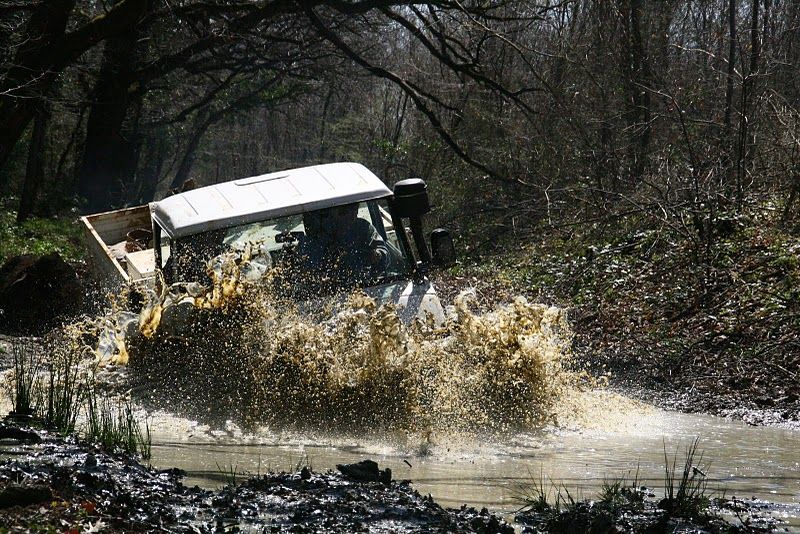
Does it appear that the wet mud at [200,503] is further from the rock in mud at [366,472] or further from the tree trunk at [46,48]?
the tree trunk at [46,48]

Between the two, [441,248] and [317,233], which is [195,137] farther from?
[441,248]

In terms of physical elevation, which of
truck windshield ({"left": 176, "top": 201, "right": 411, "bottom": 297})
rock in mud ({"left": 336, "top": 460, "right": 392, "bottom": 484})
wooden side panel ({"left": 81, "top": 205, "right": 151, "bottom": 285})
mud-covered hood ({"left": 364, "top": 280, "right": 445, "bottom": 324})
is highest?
wooden side panel ({"left": 81, "top": 205, "right": 151, "bottom": 285})

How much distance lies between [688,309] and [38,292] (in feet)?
28.9

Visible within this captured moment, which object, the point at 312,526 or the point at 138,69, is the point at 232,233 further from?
the point at 138,69

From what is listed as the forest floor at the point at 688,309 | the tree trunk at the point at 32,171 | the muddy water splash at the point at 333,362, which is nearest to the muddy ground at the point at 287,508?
the muddy water splash at the point at 333,362

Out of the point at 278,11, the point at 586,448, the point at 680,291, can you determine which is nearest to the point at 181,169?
the point at 278,11

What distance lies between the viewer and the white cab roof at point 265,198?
31.0ft

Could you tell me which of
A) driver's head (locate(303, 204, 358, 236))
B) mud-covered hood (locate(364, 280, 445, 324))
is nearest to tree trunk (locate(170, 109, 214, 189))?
driver's head (locate(303, 204, 358, 236))

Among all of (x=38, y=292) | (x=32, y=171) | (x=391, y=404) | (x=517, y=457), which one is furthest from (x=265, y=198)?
(x=32, y=171)

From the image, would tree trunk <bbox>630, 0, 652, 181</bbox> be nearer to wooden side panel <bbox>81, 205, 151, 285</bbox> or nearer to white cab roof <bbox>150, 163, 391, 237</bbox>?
wooden side panel <bbox>81, 205, 151, 285</bbox>

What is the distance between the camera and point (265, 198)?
31.9 feet

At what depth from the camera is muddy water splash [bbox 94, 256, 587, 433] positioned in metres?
8.41

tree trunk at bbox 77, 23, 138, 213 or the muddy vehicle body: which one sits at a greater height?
tree trunk at bbox 77, 23, 138, 213

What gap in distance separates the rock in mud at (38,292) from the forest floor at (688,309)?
603 cm
